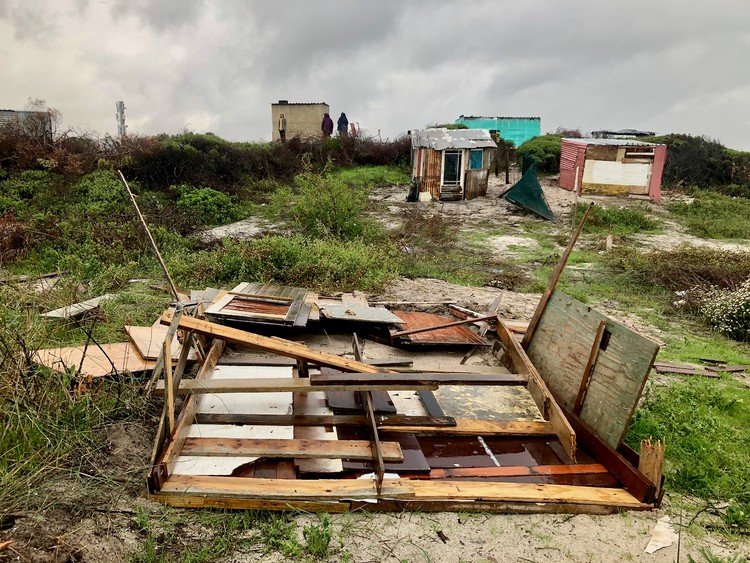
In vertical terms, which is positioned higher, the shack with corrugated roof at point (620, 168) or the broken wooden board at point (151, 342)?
the shack with corrugated roof at point (620, 168)

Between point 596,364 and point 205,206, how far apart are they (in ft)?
40.4

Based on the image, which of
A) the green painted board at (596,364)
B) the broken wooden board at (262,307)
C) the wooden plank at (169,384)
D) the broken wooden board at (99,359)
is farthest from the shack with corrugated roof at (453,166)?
the wooden plank at (169,384)

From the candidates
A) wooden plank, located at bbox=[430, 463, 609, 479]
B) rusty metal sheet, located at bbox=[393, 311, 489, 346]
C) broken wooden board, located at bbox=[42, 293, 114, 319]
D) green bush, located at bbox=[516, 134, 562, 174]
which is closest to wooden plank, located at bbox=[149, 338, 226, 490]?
wooden plank, located at bbox=[430, 463, 609, 479]

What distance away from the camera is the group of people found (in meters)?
25.6

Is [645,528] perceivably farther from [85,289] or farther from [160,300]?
[85,289]

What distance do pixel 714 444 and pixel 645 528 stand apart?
1358mm

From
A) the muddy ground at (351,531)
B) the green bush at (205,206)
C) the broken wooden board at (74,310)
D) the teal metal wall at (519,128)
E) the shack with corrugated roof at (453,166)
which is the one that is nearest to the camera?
the muddy ground at (351,531)

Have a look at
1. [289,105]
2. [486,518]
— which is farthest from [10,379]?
[289,105]

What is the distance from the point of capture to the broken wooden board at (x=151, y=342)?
15.5ft

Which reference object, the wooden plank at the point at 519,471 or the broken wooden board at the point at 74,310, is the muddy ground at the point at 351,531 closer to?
the wooden plank at the point at 519,471

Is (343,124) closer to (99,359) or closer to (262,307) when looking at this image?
(262,307)

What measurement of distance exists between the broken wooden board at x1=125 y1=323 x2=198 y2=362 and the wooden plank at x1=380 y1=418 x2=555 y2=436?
209 centimetres

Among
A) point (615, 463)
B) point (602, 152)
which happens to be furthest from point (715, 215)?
point (615, 463)

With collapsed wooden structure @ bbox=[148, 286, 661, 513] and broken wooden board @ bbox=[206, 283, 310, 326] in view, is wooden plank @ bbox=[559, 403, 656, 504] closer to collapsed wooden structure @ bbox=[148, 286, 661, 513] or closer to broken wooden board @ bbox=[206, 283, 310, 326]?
collapsed wooden structure @ bbox=[148, 286, 661, 513]
